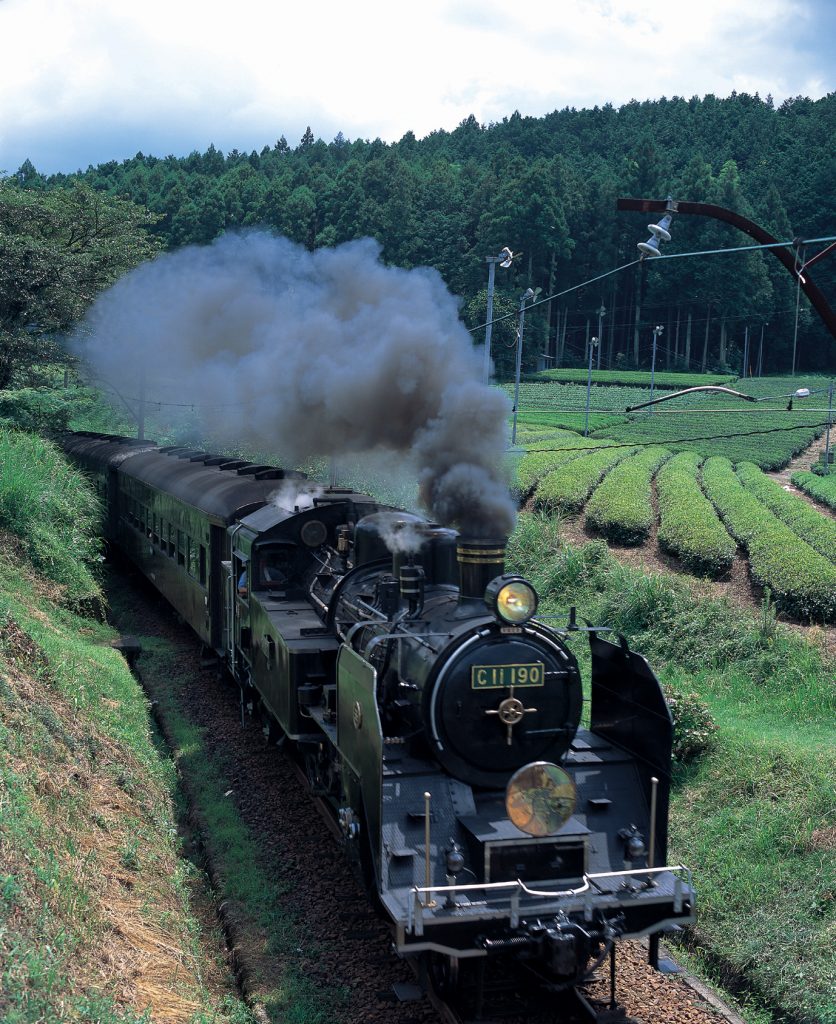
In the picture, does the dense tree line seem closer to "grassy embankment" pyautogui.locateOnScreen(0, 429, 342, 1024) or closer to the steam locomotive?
"grassy embankment" pyautogui.locateOnScreen(0, 429, 342, 1024)

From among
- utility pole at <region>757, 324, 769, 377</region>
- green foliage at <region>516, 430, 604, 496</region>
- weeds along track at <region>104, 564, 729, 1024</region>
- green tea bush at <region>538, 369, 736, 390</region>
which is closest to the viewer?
weeds along track at <region>104, 564, 729, 1024</region>

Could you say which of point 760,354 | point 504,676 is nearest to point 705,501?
point 504,676

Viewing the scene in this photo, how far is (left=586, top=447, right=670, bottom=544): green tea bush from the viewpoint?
18.5 m

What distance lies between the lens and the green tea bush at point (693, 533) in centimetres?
1638

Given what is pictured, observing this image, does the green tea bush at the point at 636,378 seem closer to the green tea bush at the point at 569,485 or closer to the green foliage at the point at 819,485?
the green foliage at the point at 819,485

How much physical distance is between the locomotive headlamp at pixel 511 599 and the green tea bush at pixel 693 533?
34.6 ft

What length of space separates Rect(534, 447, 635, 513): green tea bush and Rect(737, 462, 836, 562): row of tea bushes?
4.19 metres

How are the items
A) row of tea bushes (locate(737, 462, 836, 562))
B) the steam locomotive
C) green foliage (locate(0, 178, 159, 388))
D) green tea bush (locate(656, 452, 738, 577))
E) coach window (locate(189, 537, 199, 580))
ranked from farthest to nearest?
green foliage (locate(0, 178, 159, 388))
row of tea bushes (locate(737, 462, 836, 562))
green tea bush (locate(656, 452, 738, 577))
coach window (locate(189, 537, 199, 580))
the steam locomotive

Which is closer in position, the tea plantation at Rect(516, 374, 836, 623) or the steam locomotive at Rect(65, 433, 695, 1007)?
the steam locomotive at Rect(65, 433, 695, 1007)

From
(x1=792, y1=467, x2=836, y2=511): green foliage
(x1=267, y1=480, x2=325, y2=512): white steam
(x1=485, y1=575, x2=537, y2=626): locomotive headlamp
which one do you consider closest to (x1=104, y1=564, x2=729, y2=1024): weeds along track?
(x1=485, y1=575, x2=537, y2=626): locomotive headlamp

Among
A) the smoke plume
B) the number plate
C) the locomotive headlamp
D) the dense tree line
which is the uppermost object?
the dense tree line

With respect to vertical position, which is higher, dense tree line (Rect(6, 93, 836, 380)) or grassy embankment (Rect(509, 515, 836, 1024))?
dense tree line (Rect(6, 93, 836, 380))

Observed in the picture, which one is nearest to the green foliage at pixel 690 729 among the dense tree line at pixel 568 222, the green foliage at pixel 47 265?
the green foliage at pixel 47 265

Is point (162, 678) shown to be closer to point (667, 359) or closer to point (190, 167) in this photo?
point (667, 359)
